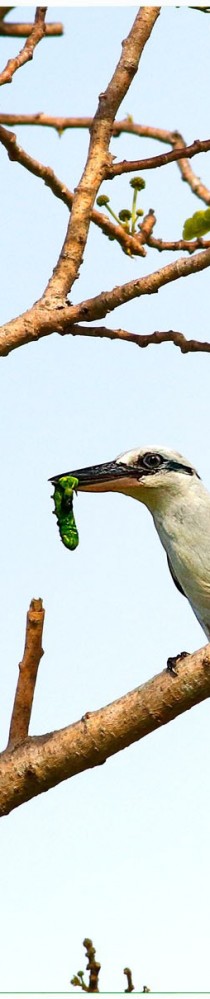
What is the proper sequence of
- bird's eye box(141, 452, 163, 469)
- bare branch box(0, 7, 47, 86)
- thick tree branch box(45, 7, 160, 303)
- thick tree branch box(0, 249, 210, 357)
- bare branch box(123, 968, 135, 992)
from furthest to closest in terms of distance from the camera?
bird's eye box(141, 452, 163, 469)
thick tree branch box(45, 7, 160, 303)
bare branch box(0, 7, 47, 86)
thick tree branch box(0, 249, 210, 357)
bare branch box(123, 968, 135, 992)

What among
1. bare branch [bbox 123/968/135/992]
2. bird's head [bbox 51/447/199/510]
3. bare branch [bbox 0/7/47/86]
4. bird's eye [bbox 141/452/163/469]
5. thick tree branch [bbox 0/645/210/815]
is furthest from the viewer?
bird's eye [bbox 141/452/163/469]

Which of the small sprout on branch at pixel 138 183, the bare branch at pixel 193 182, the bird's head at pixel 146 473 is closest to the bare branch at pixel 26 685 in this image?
the bird's head at pixel 146 473

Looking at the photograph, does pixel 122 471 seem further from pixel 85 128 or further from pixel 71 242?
pixel 85 128

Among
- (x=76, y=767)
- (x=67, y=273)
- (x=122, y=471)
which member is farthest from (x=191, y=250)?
(x=76, y=767)

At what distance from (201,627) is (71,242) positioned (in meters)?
2.07

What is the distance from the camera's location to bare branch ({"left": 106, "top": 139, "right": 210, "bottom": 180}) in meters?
5.48

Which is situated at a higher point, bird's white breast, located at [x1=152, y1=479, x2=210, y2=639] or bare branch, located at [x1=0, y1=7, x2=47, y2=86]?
bare branch, located at [x1=0, y1=7, x2=47, y2=86]

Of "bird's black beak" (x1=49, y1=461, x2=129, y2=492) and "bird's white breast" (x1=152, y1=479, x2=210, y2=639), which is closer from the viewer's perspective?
"bird's black beak" (x1=49, y1=461, x2=129, y2=492)

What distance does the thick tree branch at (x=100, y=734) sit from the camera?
460 cm

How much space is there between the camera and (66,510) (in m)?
5.60

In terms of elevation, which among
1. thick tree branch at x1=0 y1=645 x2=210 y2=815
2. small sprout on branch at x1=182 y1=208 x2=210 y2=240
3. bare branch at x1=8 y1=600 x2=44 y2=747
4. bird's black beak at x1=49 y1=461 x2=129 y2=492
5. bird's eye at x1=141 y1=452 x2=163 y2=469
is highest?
small sprout on branch at x1=182 y1=208 x2=210 y2=240

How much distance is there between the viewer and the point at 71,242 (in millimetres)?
5840

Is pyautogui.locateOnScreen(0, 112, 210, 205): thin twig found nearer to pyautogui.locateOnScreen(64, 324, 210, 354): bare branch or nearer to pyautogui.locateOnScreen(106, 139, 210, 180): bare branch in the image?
→ pyautogui.locateOnScreen(106, 139, 210, 180): bare branch

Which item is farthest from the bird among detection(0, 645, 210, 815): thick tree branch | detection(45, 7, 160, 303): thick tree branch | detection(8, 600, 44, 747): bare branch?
detection(0, 645, 210, 815): thick tree branch
